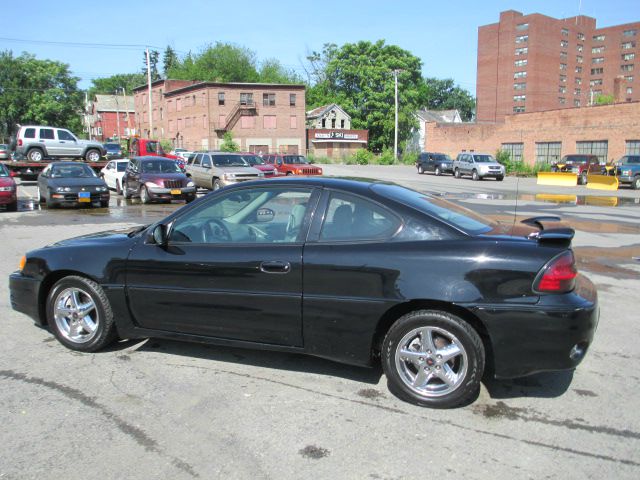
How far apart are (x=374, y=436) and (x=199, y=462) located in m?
1.06

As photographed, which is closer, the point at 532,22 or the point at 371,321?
the point at 371,321

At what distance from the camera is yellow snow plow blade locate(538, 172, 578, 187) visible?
105 feet

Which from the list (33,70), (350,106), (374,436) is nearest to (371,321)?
(374,436)

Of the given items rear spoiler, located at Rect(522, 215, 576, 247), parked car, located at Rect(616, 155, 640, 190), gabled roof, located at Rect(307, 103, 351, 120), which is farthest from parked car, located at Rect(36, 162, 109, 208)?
gabled roof, located at Rect(307, 103, 351, 120)

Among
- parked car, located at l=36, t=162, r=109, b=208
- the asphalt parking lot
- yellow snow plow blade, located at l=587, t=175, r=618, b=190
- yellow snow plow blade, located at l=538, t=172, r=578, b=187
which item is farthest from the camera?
yellow snow plow blade, located at l=538, t=172, r=578, b=187

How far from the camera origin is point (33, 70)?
74.9m

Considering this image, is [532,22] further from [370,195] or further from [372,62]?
[370,195]

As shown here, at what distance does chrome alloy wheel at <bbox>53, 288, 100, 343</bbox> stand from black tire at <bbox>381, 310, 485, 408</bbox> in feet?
8.40

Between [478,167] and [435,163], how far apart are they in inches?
240

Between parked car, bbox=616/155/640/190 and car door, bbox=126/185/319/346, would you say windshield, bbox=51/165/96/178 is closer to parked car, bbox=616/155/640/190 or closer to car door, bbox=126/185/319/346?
car door, bbox=126/185/319/346

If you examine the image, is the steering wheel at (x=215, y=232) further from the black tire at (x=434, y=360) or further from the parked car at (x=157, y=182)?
the parked car at (x=157, y=182)

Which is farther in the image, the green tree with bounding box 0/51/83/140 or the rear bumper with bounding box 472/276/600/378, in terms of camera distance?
the green tree with bounding box 0/51/83/140

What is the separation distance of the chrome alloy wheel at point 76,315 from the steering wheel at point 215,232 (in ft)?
3.94

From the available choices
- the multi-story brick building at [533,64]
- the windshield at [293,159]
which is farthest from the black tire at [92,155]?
the multi-story brick building at [533,64]
